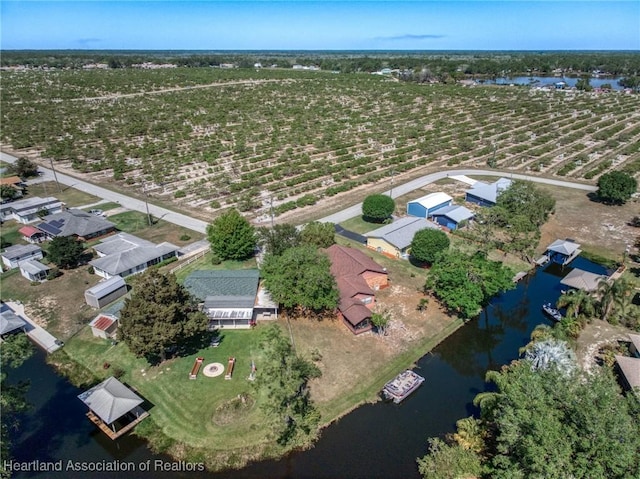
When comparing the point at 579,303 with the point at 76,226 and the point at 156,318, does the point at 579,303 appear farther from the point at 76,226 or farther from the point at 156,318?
the point at 76,226

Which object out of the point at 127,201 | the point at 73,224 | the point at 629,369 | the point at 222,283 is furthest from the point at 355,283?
the point at 127,201

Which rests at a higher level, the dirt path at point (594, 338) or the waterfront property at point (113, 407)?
the waterfront property at point (113, 407)

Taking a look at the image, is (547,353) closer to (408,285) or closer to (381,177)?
(408,285)

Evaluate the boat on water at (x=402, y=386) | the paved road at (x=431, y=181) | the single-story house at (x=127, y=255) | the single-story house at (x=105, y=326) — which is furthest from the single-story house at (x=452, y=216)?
the single-story house at (x=105, y=326)

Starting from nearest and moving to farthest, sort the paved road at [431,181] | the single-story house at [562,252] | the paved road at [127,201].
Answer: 1. the single-story house at [562,252]
2. the paved road at [127,201]
3. the paved road at [431,181]

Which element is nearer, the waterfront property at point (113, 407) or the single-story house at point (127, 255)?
the waterfront property at point (113, 407)

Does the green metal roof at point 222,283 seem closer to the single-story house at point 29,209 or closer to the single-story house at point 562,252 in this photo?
the single-story house at point 29,209

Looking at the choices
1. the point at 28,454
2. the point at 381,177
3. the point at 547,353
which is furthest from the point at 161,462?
the point at 381,177
